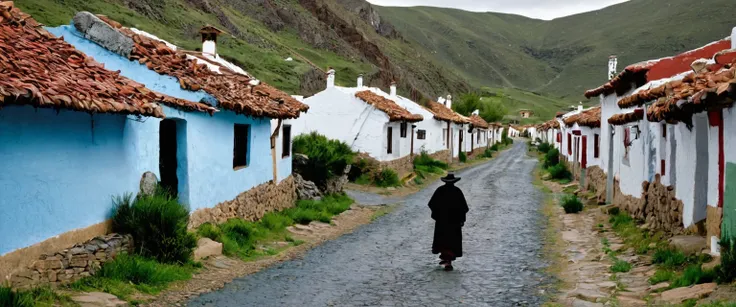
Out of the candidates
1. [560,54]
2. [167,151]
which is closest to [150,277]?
[167,151]

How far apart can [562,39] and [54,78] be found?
177 metres

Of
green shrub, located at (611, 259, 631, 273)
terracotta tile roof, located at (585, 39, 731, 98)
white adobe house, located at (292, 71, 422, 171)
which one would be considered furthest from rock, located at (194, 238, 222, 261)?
white adobe house, located at (292, 71, 422, 171)

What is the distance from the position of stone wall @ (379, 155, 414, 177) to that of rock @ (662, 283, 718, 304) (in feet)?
65.0

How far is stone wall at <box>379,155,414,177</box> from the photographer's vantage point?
1107 inches

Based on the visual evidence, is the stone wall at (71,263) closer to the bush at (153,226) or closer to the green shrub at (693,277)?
the bush at (153,226)

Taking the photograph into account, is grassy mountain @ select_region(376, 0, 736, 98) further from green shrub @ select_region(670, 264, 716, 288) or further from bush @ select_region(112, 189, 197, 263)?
bush @ select_region(112, 189, 197, 263)

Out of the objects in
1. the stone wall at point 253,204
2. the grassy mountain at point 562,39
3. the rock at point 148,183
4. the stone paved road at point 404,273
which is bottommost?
the stone paved road at point 404,273

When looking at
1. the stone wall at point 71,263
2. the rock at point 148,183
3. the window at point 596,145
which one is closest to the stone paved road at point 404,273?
the stone wall at point 71,263

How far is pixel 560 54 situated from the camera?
163 m

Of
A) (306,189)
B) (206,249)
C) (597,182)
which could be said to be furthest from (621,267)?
(597,182)

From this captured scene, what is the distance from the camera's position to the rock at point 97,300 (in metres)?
7.47

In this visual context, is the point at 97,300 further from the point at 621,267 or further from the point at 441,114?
the point at 441,114

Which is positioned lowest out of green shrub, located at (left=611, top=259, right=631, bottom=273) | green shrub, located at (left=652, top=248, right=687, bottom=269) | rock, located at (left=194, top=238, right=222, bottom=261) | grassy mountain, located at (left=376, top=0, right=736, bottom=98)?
green shrub, located at (left=611, top=259, right=631, bottom=273)

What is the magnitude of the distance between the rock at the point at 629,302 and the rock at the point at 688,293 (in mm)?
272
